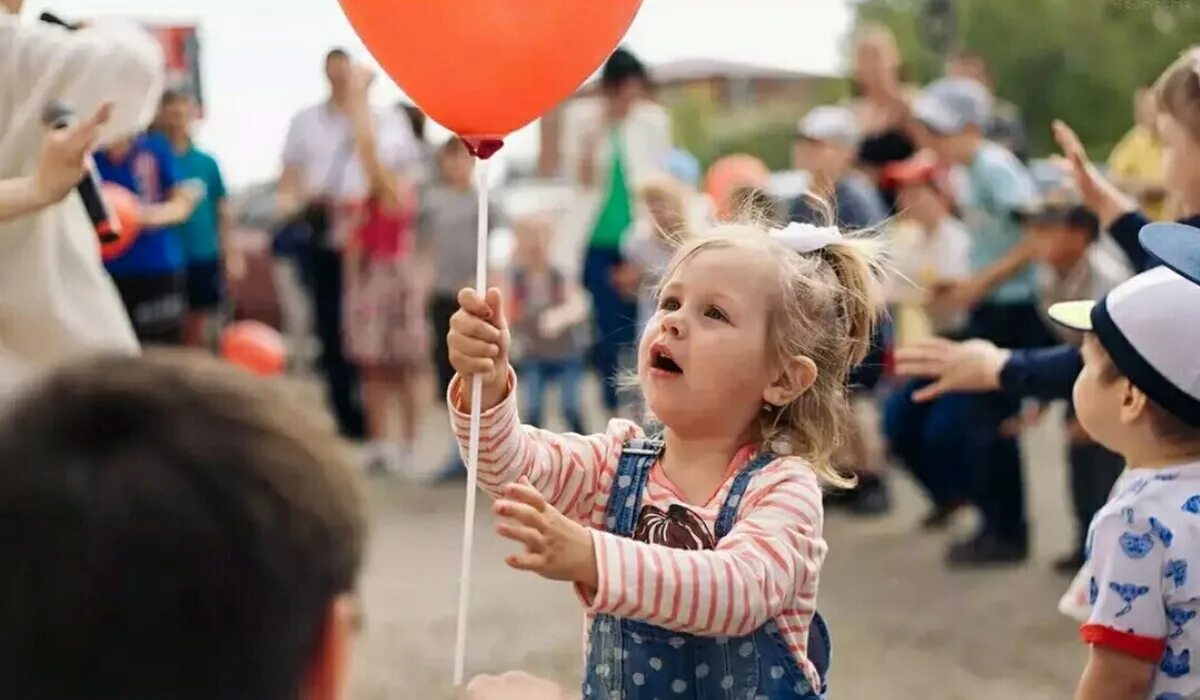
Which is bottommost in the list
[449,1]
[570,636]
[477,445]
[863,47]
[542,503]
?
[570,636]

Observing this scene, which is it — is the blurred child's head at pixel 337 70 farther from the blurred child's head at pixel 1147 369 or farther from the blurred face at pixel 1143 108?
the blurred child's head at pixel 1147 369

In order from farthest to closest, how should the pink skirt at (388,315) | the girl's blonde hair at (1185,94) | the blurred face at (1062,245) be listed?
the pink skirt at (388,315) < the blurred face at (1062,245) < the girl's blonde hair at (1185,94)

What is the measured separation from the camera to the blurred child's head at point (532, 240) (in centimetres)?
586

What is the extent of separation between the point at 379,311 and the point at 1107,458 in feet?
9.11

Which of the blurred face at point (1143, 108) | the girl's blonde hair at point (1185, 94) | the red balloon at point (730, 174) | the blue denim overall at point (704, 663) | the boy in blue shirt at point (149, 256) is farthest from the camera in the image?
the red balloon at point (730, 174)

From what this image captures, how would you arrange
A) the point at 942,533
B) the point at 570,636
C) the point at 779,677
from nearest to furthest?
the point at 779,677 < the point at 570,636 < the point at 942,533

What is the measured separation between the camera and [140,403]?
91 centimetres

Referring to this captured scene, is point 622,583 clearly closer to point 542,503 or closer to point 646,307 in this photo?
point 542,503

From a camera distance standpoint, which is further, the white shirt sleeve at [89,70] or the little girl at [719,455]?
the white shirt sleeve at [89,70]

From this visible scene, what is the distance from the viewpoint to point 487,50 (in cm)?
178

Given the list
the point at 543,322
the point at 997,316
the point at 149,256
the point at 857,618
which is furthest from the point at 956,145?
the point at 149,256

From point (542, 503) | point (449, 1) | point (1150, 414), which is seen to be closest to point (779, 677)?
point (542, 503)

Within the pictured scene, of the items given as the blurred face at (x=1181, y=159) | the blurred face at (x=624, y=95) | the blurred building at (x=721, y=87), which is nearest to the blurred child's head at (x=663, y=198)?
the blurred face at (x=624, y=95)

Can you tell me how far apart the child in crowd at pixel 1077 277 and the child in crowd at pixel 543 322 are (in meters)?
1.90
